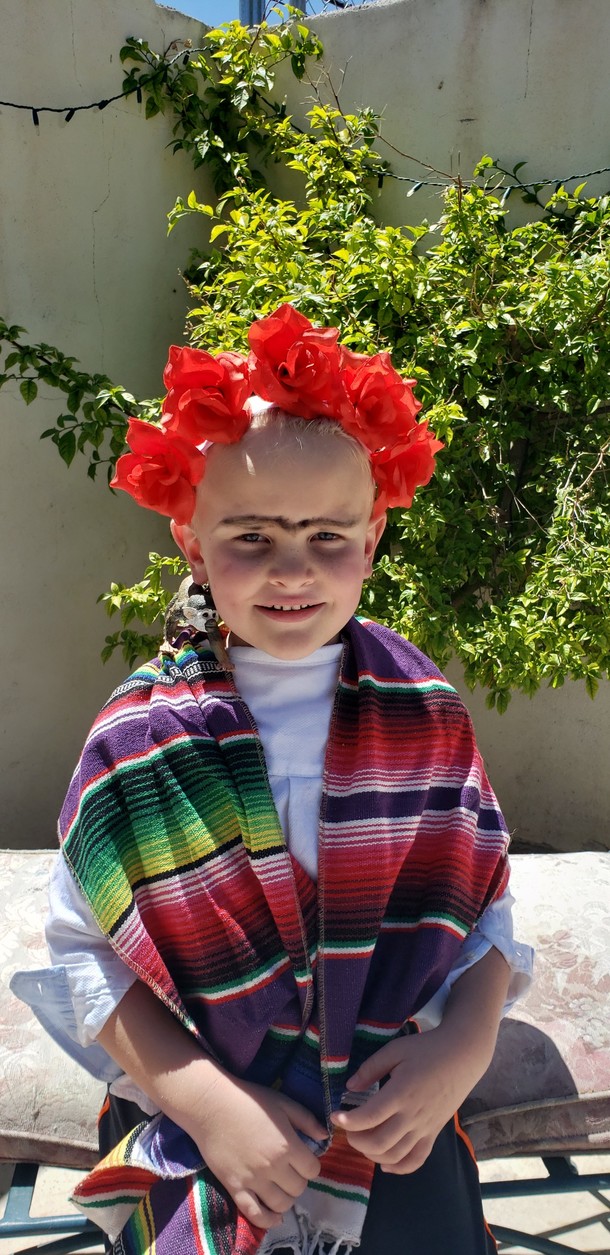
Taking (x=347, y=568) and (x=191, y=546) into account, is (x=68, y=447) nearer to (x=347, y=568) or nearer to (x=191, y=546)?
(x=191, y=546)

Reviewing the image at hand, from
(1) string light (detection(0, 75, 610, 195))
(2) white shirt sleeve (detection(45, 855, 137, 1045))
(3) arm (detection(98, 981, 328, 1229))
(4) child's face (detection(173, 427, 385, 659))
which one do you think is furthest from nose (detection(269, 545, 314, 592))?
(1) string light (detection(0, 75, 610, 195))

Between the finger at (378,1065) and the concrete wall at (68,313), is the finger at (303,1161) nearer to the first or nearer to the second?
the finger at (378,1065)

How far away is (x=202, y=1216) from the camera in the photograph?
107 centimetres

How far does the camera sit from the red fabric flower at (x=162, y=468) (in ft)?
3.52

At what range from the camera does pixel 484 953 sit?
1260mm

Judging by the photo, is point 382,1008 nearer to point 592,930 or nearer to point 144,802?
point 144,802

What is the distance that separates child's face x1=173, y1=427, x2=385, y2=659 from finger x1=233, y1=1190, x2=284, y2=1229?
2.00 ft

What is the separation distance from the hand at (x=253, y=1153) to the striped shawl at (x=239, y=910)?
3 cm

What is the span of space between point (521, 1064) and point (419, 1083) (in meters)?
0.58

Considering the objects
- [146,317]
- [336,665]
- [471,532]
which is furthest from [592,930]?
[146,317]

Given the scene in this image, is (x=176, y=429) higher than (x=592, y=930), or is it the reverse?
(x=176, y=429)

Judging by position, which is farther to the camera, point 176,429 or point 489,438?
point 489,438

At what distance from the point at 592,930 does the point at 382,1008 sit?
2.50ft

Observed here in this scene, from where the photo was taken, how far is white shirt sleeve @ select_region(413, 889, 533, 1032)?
4.14 ft
